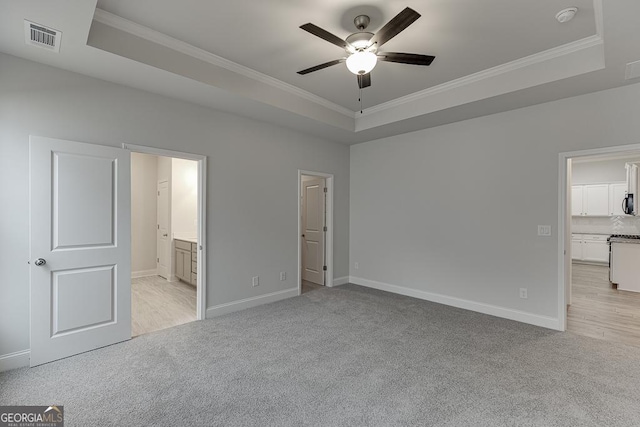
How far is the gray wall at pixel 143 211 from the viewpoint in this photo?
618 cm

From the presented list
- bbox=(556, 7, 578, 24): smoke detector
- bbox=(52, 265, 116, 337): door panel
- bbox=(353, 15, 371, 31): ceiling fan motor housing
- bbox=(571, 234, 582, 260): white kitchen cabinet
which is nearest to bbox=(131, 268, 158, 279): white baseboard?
bbox=(52, 265, 116, 337): door panel

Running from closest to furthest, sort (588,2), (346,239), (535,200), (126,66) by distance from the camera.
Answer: (588,2) < (126,66) < (535,200) < (346,239)

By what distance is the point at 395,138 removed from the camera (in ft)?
17.0

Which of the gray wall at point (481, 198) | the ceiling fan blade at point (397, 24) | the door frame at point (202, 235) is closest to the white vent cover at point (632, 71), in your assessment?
the gray wall at point (481, 198)

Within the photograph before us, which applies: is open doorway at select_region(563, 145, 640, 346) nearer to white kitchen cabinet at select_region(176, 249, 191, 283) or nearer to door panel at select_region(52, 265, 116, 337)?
door panel at select_region(52, 265, 116, 337)

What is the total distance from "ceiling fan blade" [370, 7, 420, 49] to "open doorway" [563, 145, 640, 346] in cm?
288

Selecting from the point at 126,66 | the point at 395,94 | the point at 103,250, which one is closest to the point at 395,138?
the point at 395,94

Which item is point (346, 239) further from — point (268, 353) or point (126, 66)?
point (126, 66)

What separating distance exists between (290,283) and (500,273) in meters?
3.11

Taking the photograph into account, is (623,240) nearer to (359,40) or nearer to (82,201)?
(359,40)

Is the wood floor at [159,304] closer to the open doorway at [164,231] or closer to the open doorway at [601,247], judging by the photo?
the open doorway at [164,231]

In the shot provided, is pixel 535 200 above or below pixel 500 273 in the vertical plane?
above

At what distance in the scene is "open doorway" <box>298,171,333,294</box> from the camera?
18.2ft

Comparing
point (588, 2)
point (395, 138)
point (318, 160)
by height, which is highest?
point (588, 2)
